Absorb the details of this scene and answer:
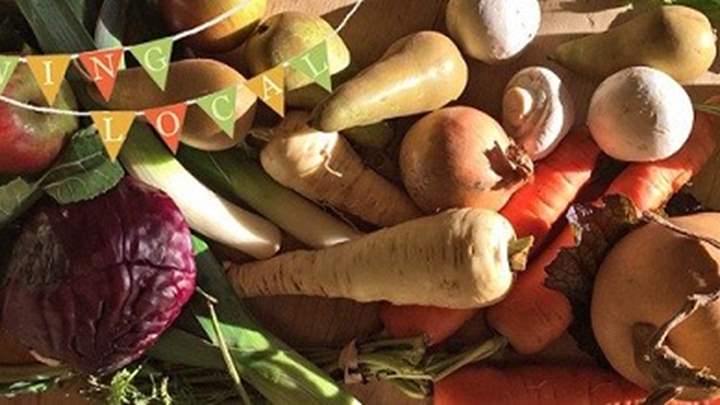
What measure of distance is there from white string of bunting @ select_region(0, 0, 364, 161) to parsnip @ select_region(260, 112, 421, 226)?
8 centimetres

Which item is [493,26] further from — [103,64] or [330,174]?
[103,64]

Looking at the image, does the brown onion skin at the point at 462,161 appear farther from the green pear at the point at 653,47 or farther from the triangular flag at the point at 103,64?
the triangular flag at the point at 103,64

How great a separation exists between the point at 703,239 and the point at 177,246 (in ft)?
1.85

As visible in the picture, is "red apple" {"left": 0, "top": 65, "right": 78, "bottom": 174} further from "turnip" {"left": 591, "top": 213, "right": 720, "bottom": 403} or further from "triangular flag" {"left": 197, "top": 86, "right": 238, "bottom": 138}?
"turnip" {"left": 591, "top": 213, "right": 720, "bottom": 403}

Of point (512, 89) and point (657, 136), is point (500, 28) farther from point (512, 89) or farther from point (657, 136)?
point (657, 136)

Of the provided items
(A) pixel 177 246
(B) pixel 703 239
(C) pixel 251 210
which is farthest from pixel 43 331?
(B) pixel 703 239

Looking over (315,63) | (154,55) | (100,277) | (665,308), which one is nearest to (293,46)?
(315,63)

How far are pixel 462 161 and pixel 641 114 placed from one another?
0.21 metres

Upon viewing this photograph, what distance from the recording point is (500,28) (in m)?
1.35

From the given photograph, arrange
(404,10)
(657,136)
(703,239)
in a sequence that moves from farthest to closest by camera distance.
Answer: (404,10) → (657,136) → (703,239)

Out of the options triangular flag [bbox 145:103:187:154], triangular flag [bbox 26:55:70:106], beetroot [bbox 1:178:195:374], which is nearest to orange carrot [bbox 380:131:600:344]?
beetroot [bbox 1:178:195:374]

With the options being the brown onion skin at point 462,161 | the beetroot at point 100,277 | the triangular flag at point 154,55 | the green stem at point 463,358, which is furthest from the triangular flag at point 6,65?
the green stem at point 463,358

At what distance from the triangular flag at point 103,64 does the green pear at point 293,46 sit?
0.21 m

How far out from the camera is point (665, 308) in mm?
1241
